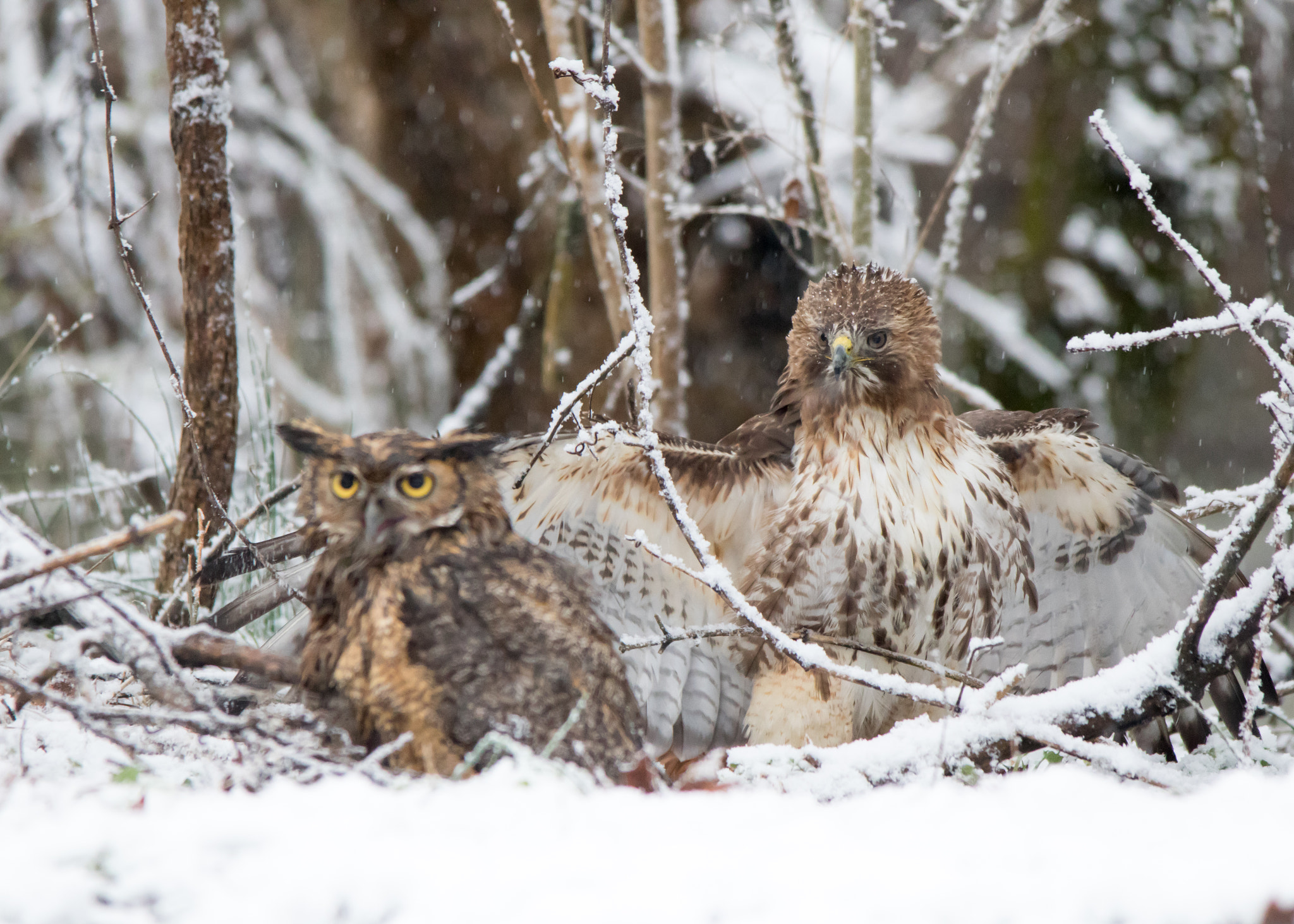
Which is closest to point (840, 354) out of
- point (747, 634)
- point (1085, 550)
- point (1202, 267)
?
point (747, 634)

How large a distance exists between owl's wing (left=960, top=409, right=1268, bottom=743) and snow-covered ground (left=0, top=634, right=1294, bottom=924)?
67.5 inches

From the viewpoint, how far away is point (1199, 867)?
1153 mm

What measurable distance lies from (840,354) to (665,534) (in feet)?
2.30

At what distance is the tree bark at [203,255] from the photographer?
2799mm

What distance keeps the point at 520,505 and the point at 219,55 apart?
1.48 m

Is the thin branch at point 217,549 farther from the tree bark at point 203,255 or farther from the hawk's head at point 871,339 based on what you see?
the hawk's head at point 871,339

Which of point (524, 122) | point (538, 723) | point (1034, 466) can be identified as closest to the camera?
point (538, 723)

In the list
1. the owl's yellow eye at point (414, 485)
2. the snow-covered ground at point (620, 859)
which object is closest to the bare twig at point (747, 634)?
the owl's yellow eye at point (414, 485)

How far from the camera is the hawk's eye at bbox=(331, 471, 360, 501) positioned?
1752 millimetres

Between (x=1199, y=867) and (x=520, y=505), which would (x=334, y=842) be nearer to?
(x=1199, y=867)

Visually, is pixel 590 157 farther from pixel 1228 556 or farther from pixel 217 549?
pixel 1228 556

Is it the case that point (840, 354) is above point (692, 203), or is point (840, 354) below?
below

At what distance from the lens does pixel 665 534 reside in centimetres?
294

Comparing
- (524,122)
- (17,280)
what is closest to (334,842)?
(524,122)
